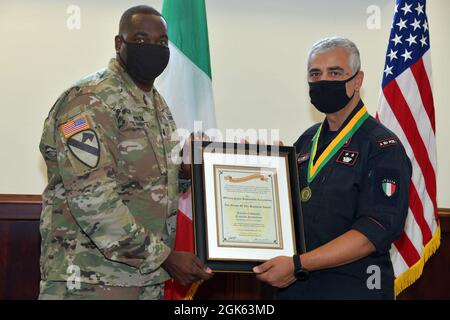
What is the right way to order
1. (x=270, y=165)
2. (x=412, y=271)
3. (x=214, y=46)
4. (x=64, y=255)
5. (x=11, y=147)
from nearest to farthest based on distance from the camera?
1. (x=64, y=255)
2. (x=270, y=165)
3. (x=412, y=271)
4. (x=11, y=147)
5. (x=214, y=46)

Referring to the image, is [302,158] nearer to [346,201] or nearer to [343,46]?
[346,201]

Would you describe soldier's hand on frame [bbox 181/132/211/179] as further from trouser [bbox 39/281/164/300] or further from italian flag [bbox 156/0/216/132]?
italian flag [bbox 156/0/216/132]

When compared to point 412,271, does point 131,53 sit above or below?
above

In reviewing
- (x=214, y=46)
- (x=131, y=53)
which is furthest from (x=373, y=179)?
(x=214, y=46)

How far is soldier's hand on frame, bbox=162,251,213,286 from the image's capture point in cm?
247

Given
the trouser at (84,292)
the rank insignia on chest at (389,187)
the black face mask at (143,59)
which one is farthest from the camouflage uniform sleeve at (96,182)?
the rank insignia on chest at (389,187)

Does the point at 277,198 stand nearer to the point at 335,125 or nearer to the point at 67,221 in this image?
the point at 335,125

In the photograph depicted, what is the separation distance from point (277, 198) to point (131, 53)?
0.89 m

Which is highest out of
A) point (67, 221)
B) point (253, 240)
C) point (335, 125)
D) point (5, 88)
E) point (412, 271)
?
point (5, 88)

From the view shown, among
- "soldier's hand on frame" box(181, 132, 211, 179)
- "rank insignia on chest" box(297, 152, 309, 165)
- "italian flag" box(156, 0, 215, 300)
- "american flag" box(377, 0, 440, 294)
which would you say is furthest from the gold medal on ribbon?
"american flag" box(377, 0, 440, 294)

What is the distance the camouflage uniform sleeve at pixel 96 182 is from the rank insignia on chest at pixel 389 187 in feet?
3.28

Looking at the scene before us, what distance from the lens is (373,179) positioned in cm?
254

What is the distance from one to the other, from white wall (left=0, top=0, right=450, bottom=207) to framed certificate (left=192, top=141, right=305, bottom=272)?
171 cm

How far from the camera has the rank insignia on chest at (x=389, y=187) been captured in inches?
99.0
